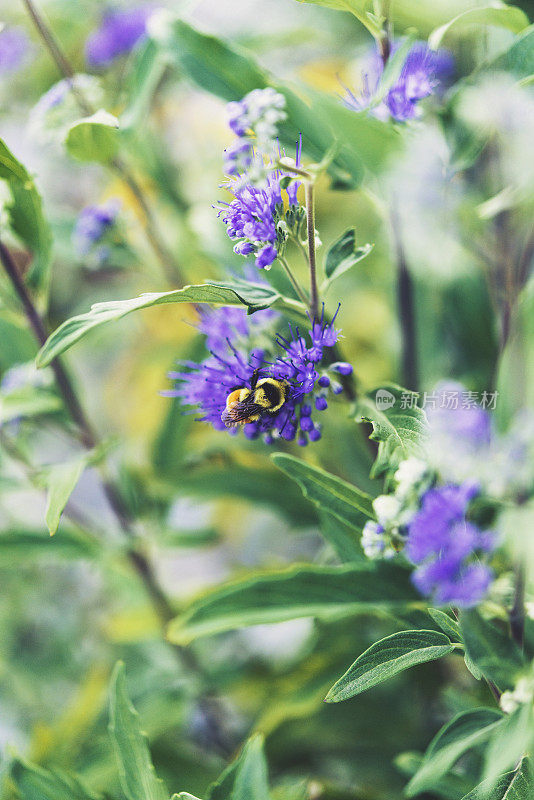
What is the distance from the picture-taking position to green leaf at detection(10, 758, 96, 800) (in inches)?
23.4

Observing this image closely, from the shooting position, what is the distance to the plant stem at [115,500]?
72 cm

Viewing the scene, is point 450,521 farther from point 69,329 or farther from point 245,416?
point 69,329

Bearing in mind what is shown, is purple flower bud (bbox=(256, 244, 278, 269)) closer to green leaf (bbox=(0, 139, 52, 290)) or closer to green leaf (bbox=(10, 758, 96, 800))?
green leaf (bbox=(0, 139, 52, 290))

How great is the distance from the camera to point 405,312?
2.57ft

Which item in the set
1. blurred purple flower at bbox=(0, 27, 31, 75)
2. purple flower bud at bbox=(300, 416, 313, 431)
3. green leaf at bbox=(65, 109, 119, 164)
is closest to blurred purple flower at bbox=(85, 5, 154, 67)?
blurred purple flower at bbox=(0, 27, 31, 75)

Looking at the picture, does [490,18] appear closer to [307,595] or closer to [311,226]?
[311,226]

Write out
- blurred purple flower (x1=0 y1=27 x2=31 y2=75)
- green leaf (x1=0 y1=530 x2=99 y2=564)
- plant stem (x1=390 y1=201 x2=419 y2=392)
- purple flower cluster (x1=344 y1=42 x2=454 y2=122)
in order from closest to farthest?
purple flower cluster (x1=344 y1=42 x2=454 y2=122)
plant stem (x1=390 y1=201 x2=419 y2=392)
green leaf (x1=0 y1=530 x2=99 y2=564)
blurred purple flower (x1=0 y1=27 x2=31 y2=75)

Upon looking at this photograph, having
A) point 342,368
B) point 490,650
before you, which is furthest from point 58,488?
point 490,650

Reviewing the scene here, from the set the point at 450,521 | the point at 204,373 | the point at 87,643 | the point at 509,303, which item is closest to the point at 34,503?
the point at 87,643

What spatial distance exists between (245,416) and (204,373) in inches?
3.9

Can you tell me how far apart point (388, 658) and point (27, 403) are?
48 centimetres

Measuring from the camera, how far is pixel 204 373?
0.60m

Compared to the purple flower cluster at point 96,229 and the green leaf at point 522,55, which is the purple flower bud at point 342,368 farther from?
the purple flower cluster at point 96,229

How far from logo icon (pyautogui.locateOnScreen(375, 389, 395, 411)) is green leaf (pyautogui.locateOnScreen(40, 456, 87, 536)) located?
284 millimetres
